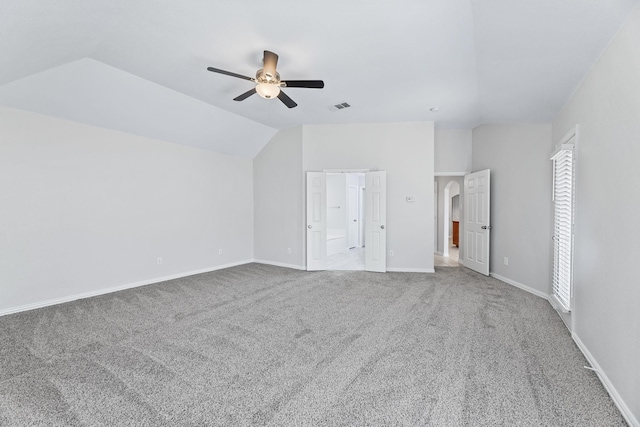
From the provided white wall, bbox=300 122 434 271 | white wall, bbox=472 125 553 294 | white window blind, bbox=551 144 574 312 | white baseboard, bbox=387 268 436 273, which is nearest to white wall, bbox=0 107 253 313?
white wall, bbox=300 122 434 271

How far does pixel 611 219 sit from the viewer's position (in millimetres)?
2176

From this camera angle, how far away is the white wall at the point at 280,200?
6113 millimetres

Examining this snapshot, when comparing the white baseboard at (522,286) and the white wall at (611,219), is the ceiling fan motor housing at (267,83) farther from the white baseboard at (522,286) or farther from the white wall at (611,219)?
the white baseboard at (522,286)

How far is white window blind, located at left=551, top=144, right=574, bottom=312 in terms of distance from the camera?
10.3 feet

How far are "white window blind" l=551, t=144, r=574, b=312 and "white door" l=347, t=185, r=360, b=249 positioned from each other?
5722mm

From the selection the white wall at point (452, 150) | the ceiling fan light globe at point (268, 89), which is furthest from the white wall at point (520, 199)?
the ceiling fan light globe at point (268, 89)

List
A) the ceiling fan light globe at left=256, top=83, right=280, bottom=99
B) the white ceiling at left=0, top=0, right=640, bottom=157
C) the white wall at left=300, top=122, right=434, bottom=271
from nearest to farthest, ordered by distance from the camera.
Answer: the white ceiling at left=0, top=0, right=640, bottom=157 → the ceiling fan light globe at left=256, top=83, right=280, bottom=99 → the white wall at left=300, top=122, right=434, bottom=271

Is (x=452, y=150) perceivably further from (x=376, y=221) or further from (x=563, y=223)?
(x=563, y=223)

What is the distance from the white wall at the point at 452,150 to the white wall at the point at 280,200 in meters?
3.00

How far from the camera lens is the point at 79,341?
2814 mm

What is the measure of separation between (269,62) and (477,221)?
16.0 ft

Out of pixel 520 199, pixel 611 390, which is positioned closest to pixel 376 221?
pixel 520 199

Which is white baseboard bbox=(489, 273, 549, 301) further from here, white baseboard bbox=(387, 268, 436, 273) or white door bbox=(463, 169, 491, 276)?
white baseboard bbox=(387, 268, 436, 273)

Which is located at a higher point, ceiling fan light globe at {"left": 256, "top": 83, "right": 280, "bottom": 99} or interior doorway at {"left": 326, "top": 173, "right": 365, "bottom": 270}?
ceiling fan light globe at {"left": 256, "top": 83, "right": 280, "bottom": 99}
